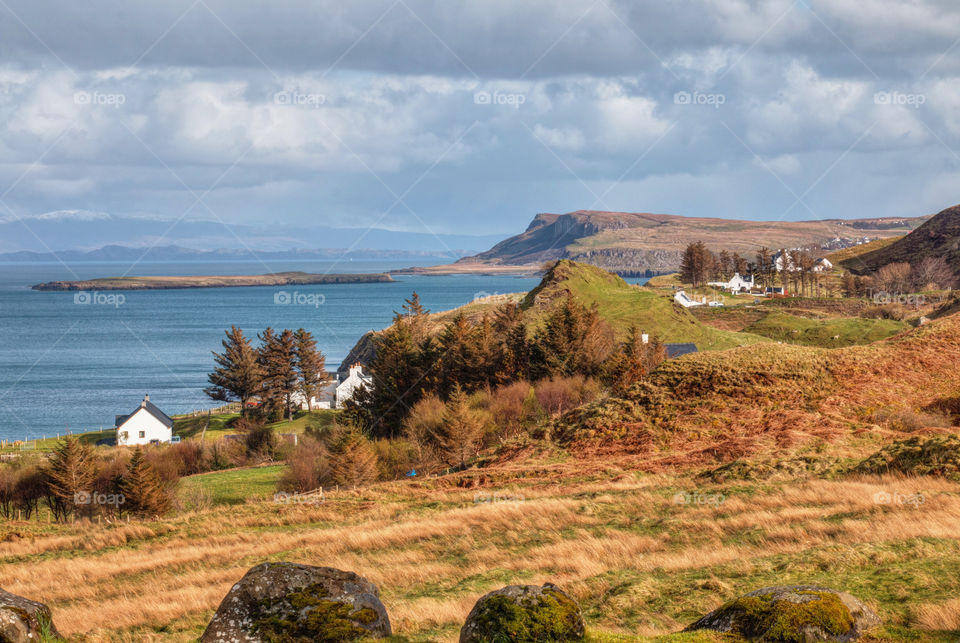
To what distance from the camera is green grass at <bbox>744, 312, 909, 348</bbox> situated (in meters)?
66.5

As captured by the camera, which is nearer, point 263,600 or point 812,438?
point 263,600

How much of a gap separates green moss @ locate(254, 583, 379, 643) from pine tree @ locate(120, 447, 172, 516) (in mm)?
36792

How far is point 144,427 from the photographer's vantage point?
8638 centimetres

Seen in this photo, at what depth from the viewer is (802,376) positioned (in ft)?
116

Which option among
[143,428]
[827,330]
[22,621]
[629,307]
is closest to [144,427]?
[143,428]

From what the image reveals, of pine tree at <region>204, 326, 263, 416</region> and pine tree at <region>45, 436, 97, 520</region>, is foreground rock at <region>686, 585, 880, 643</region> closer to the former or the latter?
pine tree at <region>45, 436, 97, 520</region>

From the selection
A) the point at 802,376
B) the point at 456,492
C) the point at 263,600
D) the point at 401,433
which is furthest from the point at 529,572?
the point at 401,433

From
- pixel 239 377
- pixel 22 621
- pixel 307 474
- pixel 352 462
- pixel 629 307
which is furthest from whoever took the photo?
pixel 239 377

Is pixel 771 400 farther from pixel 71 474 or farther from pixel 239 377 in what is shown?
pixel 239 377

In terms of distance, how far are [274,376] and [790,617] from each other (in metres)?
97.3

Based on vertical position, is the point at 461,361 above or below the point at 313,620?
above

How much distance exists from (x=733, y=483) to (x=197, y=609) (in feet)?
52.2

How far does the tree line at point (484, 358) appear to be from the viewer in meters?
58.1

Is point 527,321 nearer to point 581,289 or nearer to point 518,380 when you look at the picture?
point 581,289
